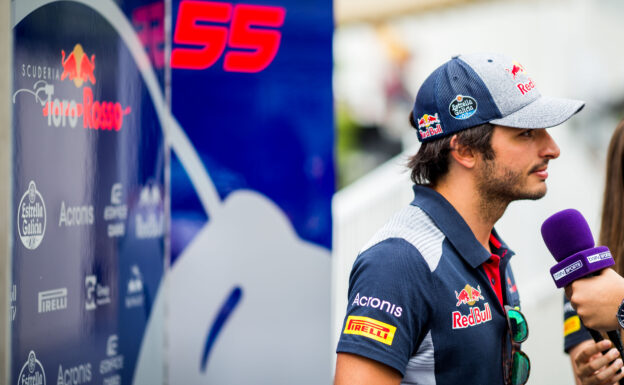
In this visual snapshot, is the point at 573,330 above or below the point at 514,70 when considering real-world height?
below

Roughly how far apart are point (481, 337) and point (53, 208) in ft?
4.27

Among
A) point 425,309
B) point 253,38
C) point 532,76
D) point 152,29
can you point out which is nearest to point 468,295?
point 425,309

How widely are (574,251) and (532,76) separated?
928cm

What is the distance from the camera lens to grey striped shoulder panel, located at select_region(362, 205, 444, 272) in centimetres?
246

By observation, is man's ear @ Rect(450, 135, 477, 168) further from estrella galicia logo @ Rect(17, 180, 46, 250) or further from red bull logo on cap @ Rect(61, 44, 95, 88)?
estrella galicia logo @ Rect(17, 180, 46, 250)

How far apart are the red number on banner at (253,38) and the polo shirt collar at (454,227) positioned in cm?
116

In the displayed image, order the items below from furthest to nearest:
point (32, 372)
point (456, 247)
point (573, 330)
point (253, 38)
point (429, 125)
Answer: point (253, 38)
point (573, 330)
point (429, 125)
point (456, 247)
point (32, 372)

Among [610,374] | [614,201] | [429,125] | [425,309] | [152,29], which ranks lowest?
[610,374]

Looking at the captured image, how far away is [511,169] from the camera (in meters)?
2.68

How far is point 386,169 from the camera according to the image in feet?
26.1

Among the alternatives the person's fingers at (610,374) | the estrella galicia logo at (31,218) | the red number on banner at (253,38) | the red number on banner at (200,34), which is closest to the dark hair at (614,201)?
the person's fingers at (610,374)

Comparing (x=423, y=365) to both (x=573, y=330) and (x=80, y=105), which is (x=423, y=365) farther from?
(x=80, y=105)

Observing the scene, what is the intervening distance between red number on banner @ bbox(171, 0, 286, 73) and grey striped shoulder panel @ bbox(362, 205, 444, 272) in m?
1.20

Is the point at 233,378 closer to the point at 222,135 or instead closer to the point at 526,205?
the point at 222,135
